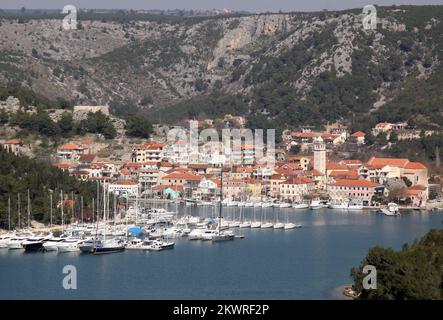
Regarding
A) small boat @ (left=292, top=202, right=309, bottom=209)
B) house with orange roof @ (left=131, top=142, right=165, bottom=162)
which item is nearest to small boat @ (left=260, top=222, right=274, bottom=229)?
small boat @ (left=292, top=202, right=309, bottom=209)

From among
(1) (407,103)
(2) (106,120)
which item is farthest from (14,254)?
(1) (407,103)

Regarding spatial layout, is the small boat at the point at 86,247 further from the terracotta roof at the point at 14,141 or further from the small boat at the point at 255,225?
the terracotta roof at the point at 14,141

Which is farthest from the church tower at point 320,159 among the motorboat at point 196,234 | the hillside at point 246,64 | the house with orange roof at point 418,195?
the motorboat at point 196,234

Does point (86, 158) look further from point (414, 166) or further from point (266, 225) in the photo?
point (266, 225)

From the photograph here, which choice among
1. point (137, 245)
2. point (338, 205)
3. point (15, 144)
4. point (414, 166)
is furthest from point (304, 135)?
point (137, 245)

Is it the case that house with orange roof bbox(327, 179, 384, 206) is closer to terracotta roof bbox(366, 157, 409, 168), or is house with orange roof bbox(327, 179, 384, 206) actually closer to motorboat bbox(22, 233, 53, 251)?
terracotta roof bbox(366, 157, 409, 168)

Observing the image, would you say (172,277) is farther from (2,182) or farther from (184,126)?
(184,126)
